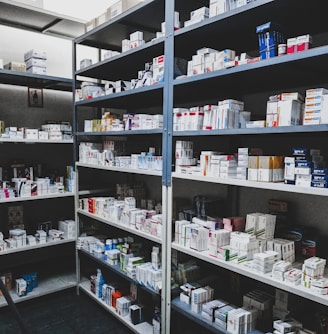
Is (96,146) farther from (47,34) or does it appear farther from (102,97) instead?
(47,34)

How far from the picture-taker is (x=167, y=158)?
2.17 metres

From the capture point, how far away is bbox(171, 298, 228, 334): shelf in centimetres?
196

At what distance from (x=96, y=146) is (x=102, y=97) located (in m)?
0.54

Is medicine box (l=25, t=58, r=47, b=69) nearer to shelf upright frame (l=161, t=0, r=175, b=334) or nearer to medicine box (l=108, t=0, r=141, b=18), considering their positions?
medicine box (l=108, t=0, r=141, b=18)

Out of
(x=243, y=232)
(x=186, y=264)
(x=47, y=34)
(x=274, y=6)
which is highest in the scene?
(x=47, y=34)

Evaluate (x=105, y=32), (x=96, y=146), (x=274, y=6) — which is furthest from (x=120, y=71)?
(x=274, y=6)

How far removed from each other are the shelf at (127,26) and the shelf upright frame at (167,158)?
0.28m

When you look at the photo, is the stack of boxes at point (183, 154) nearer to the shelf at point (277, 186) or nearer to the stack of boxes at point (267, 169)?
the shelf at point (277, 186)

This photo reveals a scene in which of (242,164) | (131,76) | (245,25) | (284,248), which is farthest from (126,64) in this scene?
(284,248)

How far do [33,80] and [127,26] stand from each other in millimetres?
1210

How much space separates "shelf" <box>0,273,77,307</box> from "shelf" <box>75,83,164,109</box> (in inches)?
75.1

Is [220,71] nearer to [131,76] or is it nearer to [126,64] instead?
[126,64]

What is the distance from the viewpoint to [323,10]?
5.34 ft

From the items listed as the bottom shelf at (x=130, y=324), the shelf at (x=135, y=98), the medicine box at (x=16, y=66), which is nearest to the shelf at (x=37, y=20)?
the medicine box at (x=16, y=66)
